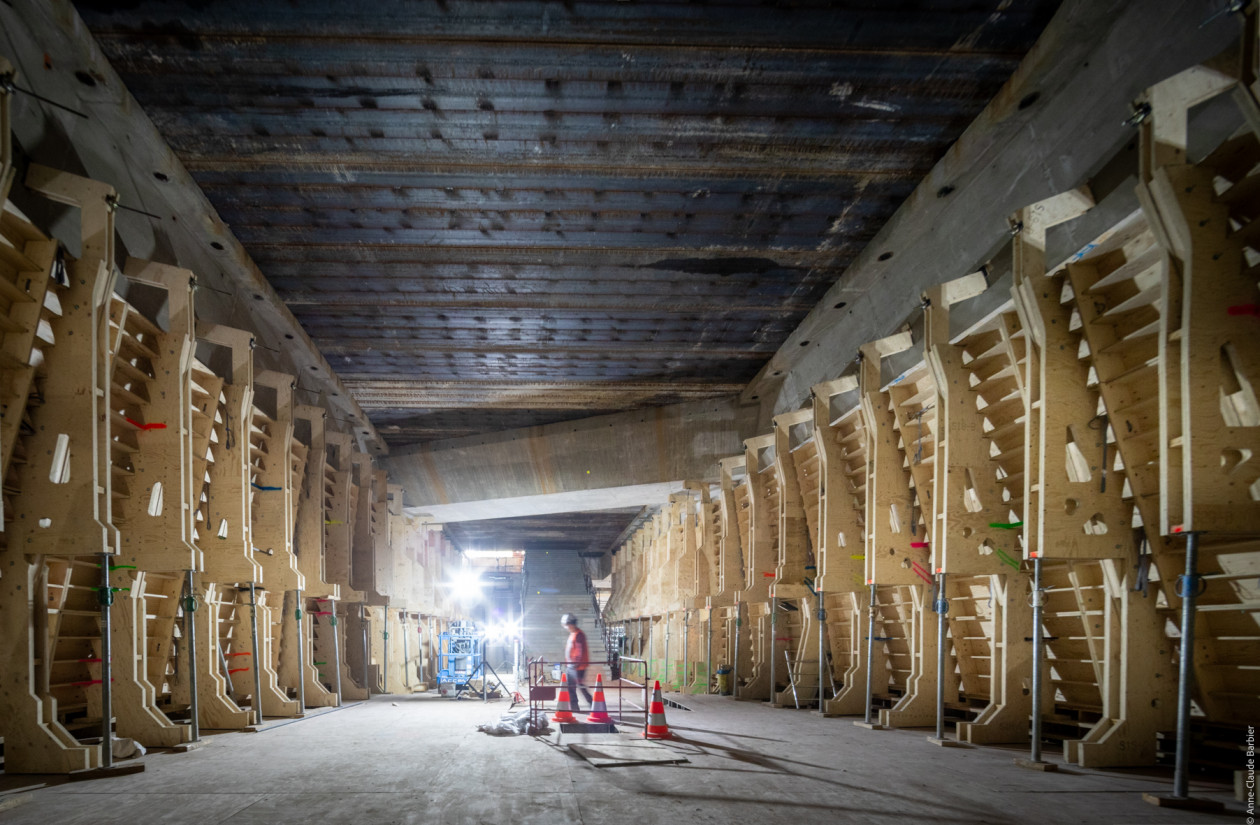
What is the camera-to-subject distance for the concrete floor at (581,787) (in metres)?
5.17

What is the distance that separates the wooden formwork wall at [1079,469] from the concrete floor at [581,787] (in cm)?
91

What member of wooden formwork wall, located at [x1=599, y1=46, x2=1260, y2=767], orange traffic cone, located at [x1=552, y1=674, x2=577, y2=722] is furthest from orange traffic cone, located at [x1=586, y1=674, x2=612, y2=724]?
wooden formwork wall, located at [x1=599, y1=46, x2=1260, y2=767]

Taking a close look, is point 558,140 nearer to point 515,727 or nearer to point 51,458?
point 51,458

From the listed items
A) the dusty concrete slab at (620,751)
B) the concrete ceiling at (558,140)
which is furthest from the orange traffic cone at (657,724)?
the concrete ceiling at (558,140)

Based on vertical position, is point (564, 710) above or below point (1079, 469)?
below

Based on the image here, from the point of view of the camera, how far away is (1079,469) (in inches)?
275

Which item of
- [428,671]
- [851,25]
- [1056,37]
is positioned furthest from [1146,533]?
[428,671]

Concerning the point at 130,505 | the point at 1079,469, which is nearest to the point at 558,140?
the point at 130,505

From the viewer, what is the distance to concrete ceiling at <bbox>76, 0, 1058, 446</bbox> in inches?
269

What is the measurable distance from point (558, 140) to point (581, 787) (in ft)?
18.8

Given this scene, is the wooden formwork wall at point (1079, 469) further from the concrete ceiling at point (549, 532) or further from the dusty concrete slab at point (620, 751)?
the concrete ceiling at point (549, 532)

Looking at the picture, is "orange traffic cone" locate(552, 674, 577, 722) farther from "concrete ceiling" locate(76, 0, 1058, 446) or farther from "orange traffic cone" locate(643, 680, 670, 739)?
"concrete ceiling" locate(76, 0, 1058, 446)

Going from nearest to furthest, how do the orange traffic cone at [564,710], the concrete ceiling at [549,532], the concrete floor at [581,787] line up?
the concrete floor at [581,787] < the orange traffic cone at [564,710] < the concrete ceiling at [549,532]

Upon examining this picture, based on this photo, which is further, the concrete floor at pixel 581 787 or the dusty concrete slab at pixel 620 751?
the dusty concrete slab at pixel 620 751
